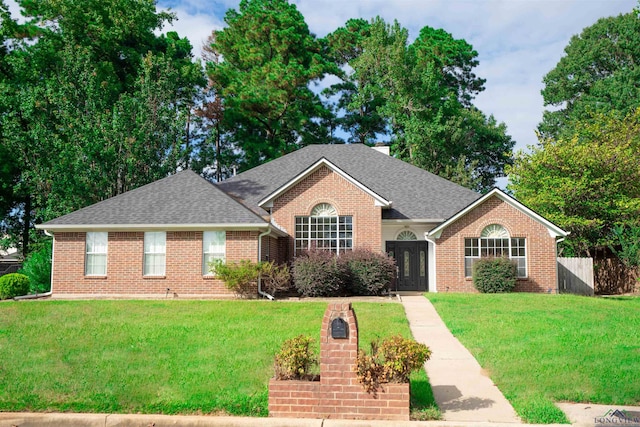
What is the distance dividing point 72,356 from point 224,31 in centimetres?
4087

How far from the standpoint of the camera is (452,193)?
84.3ft

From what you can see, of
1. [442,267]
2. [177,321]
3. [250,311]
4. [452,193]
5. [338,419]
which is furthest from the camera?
[452,193]

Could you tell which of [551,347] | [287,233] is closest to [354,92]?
[287,233]

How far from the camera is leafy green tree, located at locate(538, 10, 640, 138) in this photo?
142 feet

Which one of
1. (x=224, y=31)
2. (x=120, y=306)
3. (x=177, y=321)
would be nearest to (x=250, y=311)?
(x=177, y=321)

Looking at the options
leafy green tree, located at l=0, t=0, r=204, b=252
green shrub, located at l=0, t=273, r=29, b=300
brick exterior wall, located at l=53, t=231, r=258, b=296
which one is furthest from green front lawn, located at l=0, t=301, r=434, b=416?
leafy green tree, located at l=0, t=0, r=204, b=252

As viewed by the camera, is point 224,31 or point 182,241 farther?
point 224,31

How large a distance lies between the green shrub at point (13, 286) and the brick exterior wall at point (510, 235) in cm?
1623

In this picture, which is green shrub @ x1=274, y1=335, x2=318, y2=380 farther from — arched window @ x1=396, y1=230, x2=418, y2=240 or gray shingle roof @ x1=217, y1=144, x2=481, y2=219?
arched window @ x1=396, y1=230, x2=418, y2=240

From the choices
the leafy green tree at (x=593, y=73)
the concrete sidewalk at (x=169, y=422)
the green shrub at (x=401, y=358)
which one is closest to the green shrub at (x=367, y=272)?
the green shrub at (x=401, y=358)

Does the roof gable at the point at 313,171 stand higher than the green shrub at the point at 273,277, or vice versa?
the roof gable at the point at 313,171

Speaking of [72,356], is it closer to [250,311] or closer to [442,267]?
[250,311]

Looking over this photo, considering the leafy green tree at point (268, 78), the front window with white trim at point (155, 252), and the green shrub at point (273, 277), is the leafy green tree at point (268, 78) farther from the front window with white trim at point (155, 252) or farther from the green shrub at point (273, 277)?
the green shrub at point (273, 277)

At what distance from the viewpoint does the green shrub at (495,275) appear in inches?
822
